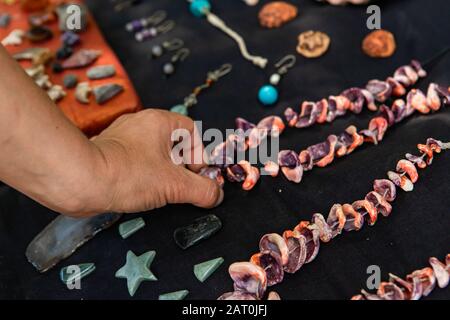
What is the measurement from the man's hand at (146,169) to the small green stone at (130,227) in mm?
55

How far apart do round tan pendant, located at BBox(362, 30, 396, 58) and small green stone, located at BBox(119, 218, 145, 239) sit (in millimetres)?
661

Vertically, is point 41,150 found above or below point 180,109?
above

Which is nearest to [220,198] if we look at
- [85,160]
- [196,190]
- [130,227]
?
[196,190]

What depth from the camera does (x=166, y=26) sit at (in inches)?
55.0

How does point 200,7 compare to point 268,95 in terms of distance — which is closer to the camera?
point 268,95

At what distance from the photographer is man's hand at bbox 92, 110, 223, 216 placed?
2.63 feet

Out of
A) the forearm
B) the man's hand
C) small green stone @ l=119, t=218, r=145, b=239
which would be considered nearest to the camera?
the forearm

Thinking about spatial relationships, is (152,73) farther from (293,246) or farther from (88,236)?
(293,246)

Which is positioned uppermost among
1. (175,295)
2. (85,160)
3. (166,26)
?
(85,160)

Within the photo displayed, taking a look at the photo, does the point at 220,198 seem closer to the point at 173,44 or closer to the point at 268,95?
the point at 268,95

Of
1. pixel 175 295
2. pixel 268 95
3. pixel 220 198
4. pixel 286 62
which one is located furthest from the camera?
pixel 286 62

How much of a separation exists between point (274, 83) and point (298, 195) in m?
0.34

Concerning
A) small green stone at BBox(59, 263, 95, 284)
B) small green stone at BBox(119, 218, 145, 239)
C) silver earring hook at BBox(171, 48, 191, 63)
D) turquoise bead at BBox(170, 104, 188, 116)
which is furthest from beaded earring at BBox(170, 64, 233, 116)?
small green stone at BBox(59, 263, 95, 284)

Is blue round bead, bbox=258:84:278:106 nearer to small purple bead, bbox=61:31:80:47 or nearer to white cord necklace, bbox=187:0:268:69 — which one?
white cord necklace, bbox=187:0:268:69
